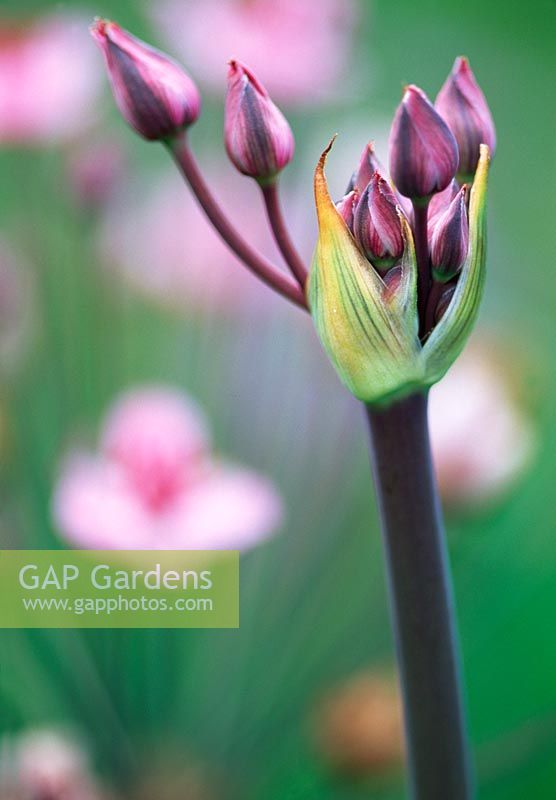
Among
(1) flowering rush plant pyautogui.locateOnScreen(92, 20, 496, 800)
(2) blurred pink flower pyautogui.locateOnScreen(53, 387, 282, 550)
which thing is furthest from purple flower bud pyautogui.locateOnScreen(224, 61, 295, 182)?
(2) blurred pink flower pyautogui.locateOnScreen(53, 387, 282, 550)

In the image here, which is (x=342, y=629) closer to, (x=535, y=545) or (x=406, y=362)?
(x=535, y=545)

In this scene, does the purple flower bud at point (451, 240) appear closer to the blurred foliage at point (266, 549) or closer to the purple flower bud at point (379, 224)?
the purple flower bud at point (379, 224)

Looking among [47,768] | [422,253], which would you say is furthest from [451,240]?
[47,768]

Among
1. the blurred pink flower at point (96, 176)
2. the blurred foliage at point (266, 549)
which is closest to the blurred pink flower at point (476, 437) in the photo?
the blurred foliage at point (266, 549)

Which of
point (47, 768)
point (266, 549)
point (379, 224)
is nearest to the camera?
point (379, 224)

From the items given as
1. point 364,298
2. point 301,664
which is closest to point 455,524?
point 301,664

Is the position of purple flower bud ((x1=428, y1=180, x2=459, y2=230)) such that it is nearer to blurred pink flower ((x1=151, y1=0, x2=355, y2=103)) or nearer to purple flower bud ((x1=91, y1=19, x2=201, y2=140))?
purple flower bud ((x1=91, y1=19, x2=201, y2=140))

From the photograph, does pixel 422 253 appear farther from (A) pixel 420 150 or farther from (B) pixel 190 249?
(B) pixel 190 249
